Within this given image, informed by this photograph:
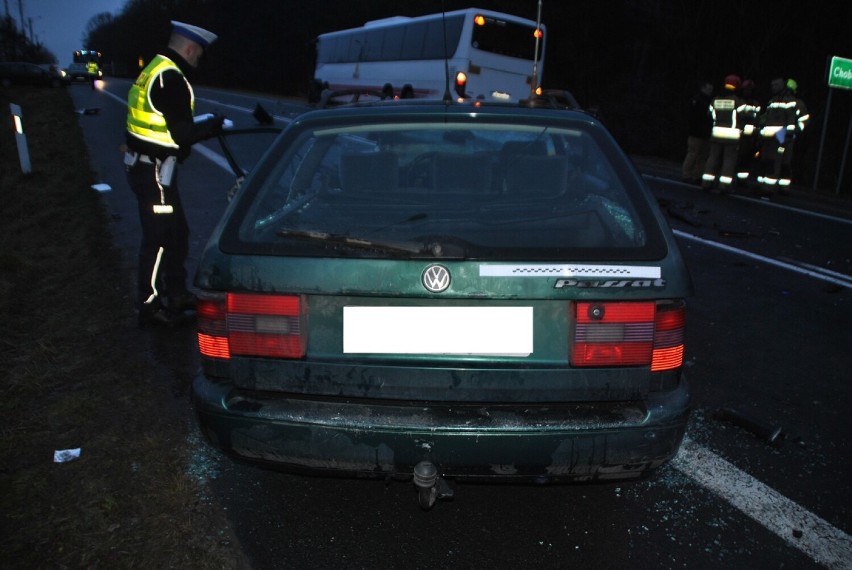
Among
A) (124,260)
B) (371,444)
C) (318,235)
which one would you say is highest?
(318,235)

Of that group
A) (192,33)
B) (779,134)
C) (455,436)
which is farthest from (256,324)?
(779,134)

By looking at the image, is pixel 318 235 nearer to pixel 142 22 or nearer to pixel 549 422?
pixel 549 422

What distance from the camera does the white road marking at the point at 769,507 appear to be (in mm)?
2516

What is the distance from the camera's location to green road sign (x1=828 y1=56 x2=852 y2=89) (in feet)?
44.1

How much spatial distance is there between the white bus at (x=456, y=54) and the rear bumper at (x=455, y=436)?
50.1ft

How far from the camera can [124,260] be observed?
→ 6336mm

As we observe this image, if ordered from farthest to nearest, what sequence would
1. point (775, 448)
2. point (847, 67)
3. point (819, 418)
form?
point (847, 67) → point (819, 418) → point (775, 448)

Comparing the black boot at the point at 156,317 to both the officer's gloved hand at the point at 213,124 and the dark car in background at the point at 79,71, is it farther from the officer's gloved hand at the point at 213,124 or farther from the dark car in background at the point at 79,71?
the dark car in background at the point at 79,71

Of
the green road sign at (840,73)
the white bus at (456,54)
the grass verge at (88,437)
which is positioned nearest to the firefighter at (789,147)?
the green road sign at (840,73)

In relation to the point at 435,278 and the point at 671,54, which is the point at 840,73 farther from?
the point at 435,278

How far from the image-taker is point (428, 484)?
7.23 feet

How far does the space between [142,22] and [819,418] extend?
118 m

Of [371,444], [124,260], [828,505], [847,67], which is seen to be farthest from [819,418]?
[847,67]

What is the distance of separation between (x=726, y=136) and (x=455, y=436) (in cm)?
1191
